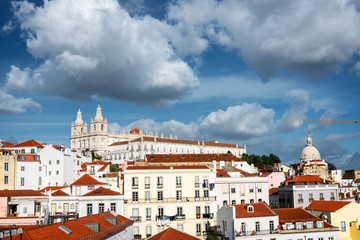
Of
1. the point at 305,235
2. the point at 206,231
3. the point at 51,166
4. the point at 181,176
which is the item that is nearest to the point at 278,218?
the point at 305,235

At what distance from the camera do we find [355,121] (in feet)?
442

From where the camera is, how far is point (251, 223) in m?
53.1

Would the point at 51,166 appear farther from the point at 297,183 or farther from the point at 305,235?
the point at 305,235

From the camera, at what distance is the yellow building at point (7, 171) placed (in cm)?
8031

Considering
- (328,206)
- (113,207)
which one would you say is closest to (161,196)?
(113,207)

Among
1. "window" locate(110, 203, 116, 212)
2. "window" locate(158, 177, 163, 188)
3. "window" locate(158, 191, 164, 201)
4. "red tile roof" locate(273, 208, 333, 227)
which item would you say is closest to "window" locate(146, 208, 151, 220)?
"window" locate(158, 191, 164, 201)

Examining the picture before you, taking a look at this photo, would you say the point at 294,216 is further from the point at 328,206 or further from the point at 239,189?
the point at 239,189

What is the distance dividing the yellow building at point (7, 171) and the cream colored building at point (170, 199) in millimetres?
31451

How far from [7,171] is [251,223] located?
2067 inches

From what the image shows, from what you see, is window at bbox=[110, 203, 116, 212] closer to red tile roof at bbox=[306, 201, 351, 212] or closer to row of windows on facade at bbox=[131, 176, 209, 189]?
row of windows on facade at bbox=[131, 176, 209, 189]

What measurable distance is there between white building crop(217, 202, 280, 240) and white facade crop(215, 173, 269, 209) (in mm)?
10574

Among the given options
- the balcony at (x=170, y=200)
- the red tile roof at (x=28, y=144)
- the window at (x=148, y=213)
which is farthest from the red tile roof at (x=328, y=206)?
the red tile roof at (x=28, y=144)

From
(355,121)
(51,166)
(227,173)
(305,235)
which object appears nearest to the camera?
(305,235)

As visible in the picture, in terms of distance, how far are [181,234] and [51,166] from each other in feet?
196
